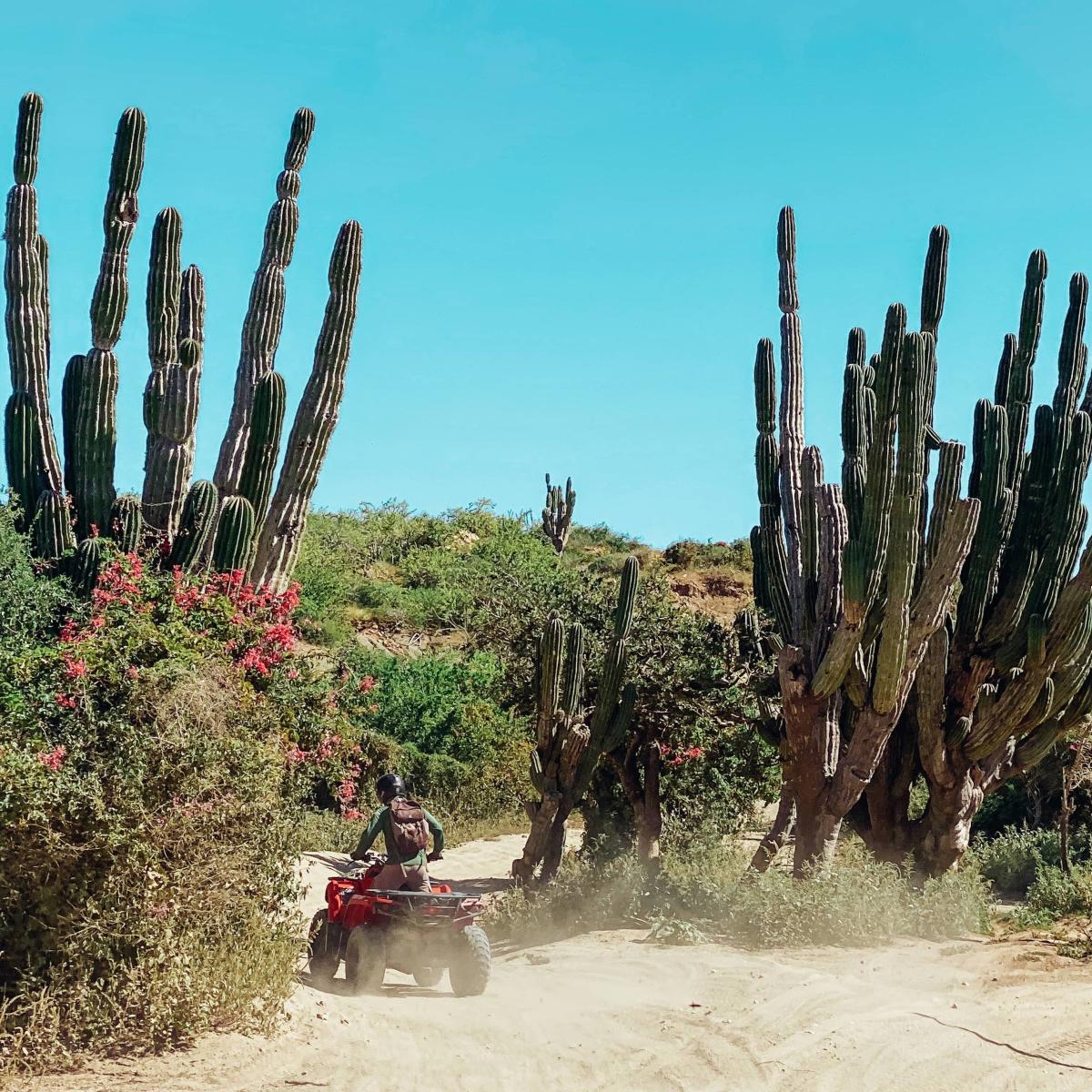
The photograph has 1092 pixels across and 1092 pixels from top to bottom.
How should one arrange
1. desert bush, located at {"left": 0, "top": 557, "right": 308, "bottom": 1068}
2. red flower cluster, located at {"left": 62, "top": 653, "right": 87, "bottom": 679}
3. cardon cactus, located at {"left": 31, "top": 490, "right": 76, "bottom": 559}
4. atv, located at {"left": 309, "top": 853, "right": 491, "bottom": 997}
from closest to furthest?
desert bush, located at {"left": 0, "top": 557, "right": 308, "bottom": 1068}
red flower cluster, located at {"left": 62, "top": 653, "right": 87, "bottom": 679}
atv, located at {"left": 309, "top": 853, "right": 491, "bottom": 997}
cardon cactus, located at {"left": 31, "top": 490, "right": 76, "bottom": 559}

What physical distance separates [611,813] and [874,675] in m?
4.97

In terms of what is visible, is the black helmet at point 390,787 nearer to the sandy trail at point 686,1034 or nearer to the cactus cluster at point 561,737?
the sandy trail at point 686,1034

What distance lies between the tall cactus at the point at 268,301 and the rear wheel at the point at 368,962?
6874 millimetres

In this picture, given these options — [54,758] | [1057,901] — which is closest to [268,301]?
[54,758]

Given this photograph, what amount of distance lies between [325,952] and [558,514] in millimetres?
36970

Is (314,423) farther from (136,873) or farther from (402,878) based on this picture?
(136,873)

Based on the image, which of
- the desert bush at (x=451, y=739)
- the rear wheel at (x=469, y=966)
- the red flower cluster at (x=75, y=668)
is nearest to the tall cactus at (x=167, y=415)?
the red flower cluster at (x=75, y=668)

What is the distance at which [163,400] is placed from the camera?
44.9 feet

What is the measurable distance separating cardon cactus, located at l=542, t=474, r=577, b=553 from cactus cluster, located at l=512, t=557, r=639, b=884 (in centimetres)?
3052

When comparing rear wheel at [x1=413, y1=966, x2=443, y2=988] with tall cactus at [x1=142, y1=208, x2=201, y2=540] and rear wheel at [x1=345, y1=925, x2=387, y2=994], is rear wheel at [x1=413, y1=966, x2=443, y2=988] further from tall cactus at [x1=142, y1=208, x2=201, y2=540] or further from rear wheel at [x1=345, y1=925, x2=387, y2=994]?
tall cactus at [x1=142, y1=208, x2=201, y2=540]

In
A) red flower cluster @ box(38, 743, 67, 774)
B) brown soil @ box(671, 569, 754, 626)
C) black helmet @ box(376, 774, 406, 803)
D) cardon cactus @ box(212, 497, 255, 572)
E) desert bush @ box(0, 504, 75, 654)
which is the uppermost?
brown soil @ box(671, 569, 754, 626)

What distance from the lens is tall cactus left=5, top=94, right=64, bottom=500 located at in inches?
557

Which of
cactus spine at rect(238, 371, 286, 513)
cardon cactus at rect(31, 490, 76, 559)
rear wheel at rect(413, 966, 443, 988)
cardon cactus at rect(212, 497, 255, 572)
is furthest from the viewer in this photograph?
cardon cactus at rect(31, 490, 76, 559)

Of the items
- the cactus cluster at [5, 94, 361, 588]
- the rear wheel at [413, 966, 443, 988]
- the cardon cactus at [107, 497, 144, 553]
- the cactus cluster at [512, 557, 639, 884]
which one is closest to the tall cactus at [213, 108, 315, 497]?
the cactus cluster at [5, 94, 361, 588]
